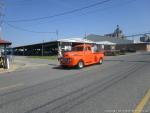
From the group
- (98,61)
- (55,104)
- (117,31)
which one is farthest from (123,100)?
(117,31)

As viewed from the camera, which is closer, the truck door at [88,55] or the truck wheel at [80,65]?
the truck wheel at [80,65]

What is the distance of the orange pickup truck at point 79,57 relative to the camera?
18578 mm

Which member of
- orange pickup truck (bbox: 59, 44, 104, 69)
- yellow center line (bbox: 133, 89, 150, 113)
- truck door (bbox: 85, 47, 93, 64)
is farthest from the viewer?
truck door (bbox: 85, 47, 93, 64)

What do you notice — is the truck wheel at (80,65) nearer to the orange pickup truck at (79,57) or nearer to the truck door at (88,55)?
the orange pickup truck at (79,57)

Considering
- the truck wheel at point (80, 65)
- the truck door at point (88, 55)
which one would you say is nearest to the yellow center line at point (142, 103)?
the truck wheel at point (80, 65)

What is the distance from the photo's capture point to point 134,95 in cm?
775

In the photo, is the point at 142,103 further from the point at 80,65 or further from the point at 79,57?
the point at 79,57

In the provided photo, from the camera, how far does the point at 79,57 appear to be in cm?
1895

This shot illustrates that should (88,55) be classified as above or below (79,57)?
above

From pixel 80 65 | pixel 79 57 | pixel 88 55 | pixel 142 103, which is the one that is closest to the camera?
pixel 142 103

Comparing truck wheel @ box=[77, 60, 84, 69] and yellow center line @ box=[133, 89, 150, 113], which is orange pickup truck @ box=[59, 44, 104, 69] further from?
yellow center line @ box=[133, 89, 150, 113]

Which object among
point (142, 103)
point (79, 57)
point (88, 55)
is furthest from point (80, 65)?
point (142, 103)

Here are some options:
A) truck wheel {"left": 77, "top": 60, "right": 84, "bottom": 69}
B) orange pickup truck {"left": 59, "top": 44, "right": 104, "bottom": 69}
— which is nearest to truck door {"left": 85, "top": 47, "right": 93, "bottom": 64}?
orange pickup truck {"left": 59, "top": 44, "right": 104, "bottom": 69}

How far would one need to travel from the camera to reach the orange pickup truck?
1858 centimetres
